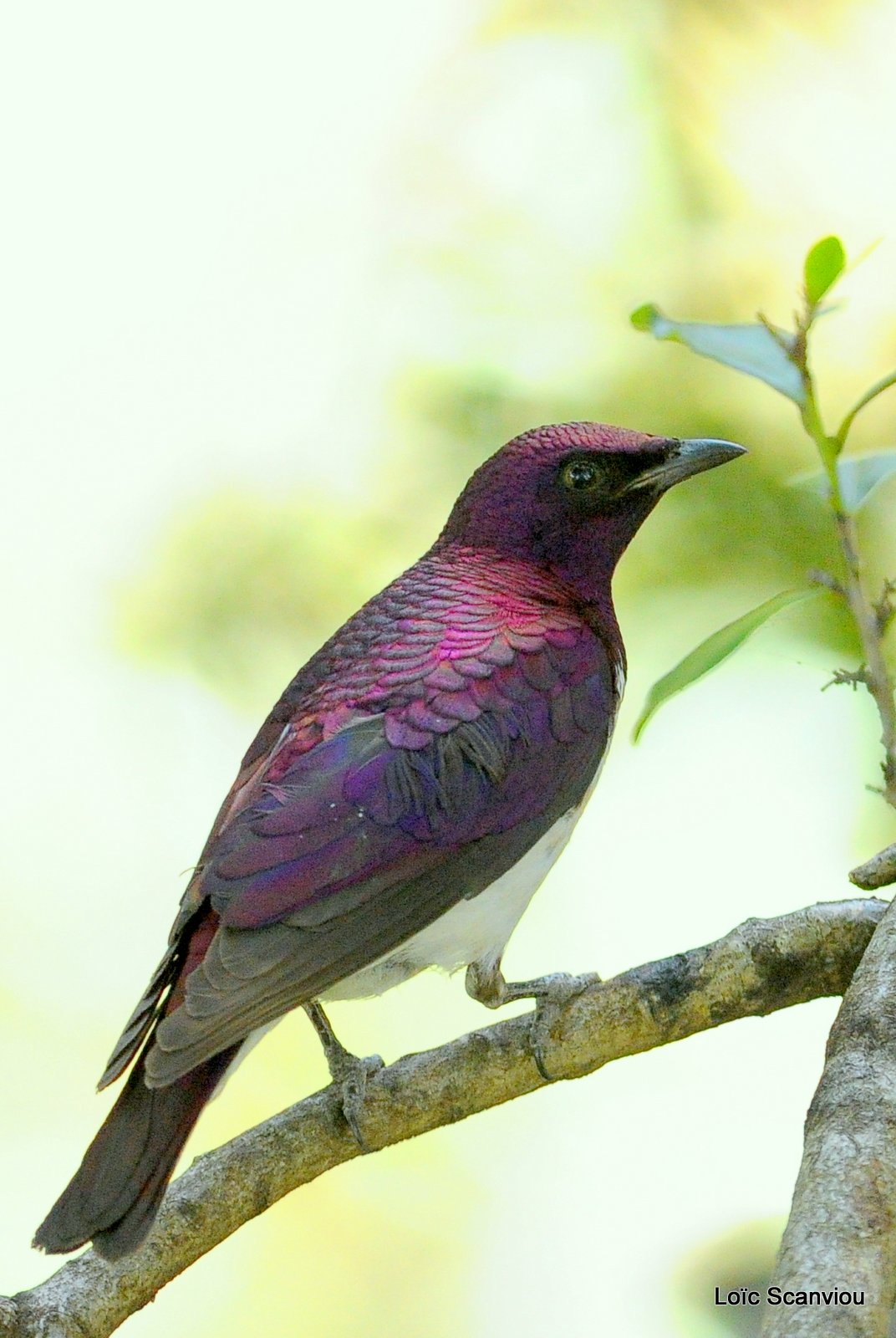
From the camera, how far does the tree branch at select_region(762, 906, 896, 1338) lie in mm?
2162

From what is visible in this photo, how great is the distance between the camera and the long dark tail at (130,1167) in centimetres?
287

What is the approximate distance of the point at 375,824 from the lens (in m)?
3.25

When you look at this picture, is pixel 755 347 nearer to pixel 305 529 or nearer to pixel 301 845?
pixel 301 845

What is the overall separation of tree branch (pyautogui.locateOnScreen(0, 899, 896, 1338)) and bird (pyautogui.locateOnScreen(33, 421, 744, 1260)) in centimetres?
7

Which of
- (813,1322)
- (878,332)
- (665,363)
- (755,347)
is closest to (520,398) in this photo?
(665,363)

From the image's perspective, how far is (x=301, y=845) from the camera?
10.5 feet

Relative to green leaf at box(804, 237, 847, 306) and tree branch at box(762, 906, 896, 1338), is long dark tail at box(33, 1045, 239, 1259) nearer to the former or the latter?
tree branch at box(762, 906, 896, 1338)

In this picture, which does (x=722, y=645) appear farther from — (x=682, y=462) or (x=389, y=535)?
(x=389, y=535)

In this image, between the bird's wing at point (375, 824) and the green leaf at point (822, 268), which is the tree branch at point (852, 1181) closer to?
the bird's wing at point (375, 824)

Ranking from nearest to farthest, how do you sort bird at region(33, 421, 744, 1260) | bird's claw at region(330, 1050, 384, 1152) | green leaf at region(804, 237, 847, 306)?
green leaf at region(804, 237, 847, 306) → bird at region(33, 421, 744, 1260) → bird's claw at region(330, 1050, 384, 1152)

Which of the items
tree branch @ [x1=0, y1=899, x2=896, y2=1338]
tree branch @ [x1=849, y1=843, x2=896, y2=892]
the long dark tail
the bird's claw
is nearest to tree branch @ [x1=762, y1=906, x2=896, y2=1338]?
tree branch @ [x1=0, y1=899, x2=896, y2=1338]

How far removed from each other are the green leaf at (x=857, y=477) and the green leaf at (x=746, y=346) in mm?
158

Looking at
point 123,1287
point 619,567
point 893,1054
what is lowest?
point 893,1054

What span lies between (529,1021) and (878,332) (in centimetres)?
372
